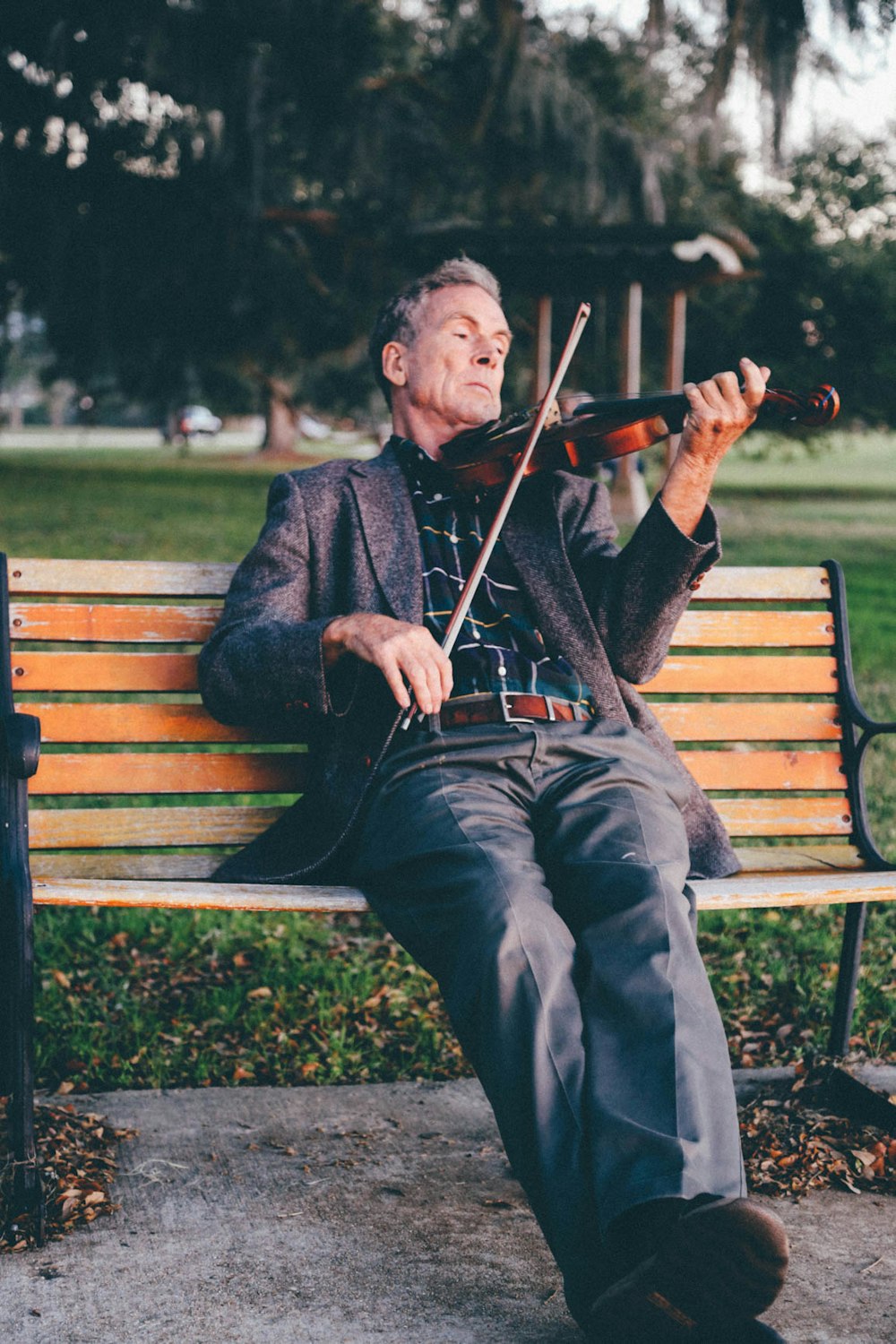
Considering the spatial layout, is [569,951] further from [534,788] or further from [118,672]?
[118,672]

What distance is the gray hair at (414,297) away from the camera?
3312 mm

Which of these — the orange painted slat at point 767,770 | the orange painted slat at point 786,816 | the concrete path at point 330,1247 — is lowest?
the concrete path at point 330,1247

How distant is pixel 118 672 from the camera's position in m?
3.25

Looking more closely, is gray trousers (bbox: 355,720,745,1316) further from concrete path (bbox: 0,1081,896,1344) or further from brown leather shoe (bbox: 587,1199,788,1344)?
concrete path (bbox: 0,1081,896,1344)

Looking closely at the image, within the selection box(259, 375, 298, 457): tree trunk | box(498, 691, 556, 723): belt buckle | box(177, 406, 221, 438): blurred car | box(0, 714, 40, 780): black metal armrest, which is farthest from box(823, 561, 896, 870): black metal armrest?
box(177, 406, 221, 438): blurred car

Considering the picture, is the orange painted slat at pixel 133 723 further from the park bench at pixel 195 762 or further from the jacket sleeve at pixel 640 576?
the jacket sleeve at pixel 640 576

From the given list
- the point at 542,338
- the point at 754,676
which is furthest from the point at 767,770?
the point at 542,338

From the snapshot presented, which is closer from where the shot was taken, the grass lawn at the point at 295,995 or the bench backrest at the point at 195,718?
the bench backrest at the point at 195,718

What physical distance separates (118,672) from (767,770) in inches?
59.7

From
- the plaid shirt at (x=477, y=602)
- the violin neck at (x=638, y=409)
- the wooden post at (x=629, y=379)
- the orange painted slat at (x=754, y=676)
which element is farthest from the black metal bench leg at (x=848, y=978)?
the wooden post at (x=629, y=379)

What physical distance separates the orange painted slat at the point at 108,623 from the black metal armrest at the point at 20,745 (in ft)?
1.71

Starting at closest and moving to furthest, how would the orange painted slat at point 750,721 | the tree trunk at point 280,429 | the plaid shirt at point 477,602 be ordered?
the plaid shirt at point 477,602, the orange painted slat at point 750,721, the tree trunk at point 280,429

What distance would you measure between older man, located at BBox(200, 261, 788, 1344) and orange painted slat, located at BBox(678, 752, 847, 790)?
0.35m

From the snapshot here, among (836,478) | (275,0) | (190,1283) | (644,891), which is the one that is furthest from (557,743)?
(836,478)
